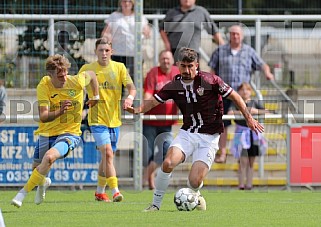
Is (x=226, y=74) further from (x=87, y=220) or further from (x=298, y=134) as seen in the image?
(x=87, y=220)

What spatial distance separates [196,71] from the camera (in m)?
11.4

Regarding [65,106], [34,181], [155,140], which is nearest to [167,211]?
[34,181]

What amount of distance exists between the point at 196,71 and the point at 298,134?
191 inches

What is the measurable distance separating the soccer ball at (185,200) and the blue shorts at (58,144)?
1.74m

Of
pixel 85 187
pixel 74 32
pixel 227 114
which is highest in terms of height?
pixel 74 32

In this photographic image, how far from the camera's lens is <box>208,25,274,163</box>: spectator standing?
1566 cm

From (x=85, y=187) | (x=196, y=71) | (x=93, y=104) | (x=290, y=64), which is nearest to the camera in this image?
(x=196, y=71)

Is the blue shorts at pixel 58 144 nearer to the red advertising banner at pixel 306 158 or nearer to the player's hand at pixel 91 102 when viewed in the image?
the player's hand at pixel 91 102

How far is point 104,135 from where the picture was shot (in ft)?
44.1

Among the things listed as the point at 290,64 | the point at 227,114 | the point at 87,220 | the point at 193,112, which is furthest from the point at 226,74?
the point at 87,220

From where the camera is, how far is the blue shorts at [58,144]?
475 inches

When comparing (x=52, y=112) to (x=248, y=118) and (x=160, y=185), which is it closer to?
(x=160, y=185)

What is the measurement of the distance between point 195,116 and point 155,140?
4.00m

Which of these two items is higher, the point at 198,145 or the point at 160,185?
the point at 198,145
